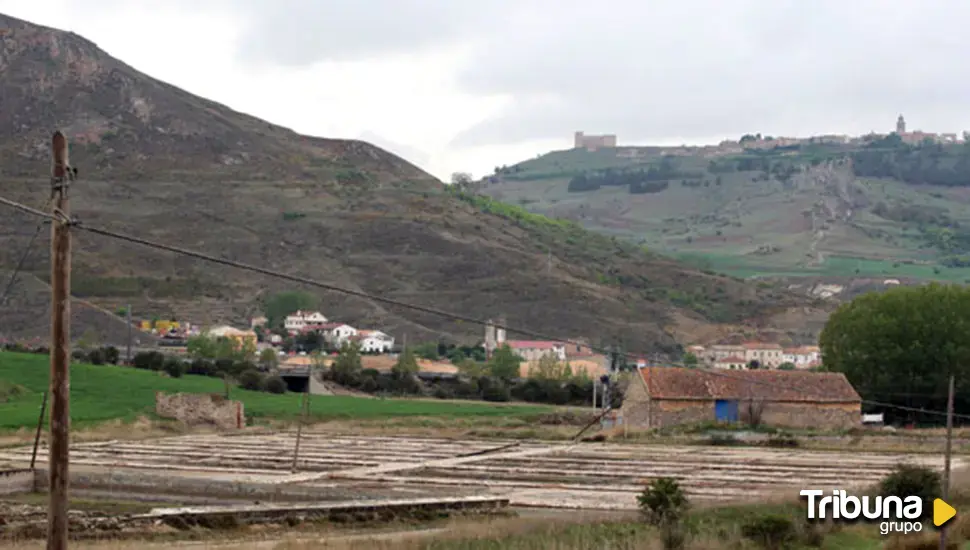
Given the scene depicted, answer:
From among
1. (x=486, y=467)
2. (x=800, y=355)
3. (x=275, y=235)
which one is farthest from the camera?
(x=275, y=235)

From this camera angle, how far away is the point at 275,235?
147125 millimetres

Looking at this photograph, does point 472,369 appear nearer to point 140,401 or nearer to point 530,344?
point 140,401

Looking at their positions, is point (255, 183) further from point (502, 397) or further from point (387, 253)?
point (502, 397)

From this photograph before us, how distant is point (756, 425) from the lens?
54188mm

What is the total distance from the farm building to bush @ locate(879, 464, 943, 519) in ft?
96.8

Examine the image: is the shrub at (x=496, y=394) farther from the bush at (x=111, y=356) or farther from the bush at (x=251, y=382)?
the bush at (x=111, y=356)

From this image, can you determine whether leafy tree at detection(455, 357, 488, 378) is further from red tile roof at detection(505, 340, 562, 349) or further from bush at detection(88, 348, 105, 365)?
red tile roof at detection(505, 340, 562, 349)

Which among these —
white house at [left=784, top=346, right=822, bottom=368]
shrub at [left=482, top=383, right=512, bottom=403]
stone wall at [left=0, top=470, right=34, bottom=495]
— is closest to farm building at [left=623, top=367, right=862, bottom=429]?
shrub at [left=482, top=383, right=512, bottom=403]

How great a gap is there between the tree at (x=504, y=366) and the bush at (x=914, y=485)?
6172 cm

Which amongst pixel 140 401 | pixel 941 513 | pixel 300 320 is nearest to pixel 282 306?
pixel 300 320

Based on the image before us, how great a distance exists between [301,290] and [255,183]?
32425 millimetres

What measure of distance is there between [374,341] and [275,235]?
31.7 m

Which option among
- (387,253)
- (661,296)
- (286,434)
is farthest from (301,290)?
(286,434)

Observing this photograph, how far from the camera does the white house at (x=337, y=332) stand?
390 ft
